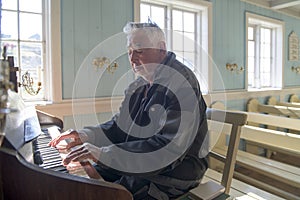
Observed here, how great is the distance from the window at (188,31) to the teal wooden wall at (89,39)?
610 mm

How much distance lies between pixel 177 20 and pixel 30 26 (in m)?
1.72

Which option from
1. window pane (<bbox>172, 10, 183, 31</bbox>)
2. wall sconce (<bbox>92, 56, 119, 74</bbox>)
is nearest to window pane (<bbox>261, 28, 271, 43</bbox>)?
window pane (<bbox>172, 10, 183, 31</bbox>)

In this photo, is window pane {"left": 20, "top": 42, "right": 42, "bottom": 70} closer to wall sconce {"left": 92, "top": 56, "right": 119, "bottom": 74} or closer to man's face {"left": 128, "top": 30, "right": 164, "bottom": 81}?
wall sconce {"left": 92, "top": 56, "right": 119, "bottom": 74}

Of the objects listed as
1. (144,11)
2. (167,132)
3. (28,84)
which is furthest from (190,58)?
Answer: (167,132)

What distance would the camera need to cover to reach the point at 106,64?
2.41 meters

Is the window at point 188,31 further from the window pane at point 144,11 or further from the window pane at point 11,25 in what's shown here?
the window pane at point 11,25

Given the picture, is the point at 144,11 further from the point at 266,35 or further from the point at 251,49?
the point at 266,35

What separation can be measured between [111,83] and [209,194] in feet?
5.27

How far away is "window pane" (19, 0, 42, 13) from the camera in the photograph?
2.08 metres

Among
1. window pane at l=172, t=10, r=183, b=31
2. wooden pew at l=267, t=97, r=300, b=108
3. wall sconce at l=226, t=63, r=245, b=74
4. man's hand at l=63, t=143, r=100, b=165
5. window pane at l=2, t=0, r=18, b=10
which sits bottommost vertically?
man's hand at l=63, t=143, r=100, b=165

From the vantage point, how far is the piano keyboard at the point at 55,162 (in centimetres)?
95

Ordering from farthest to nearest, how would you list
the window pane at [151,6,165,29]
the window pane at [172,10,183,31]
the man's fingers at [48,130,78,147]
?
the window pane at [172,10,183,31], the window pane at [151,6,165,29], the man's fingers at [48,130,78,147]

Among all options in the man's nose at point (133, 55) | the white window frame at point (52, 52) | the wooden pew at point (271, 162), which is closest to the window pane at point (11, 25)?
the white window frame at point (52, 52)

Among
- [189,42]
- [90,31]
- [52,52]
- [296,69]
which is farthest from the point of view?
[296,69]
